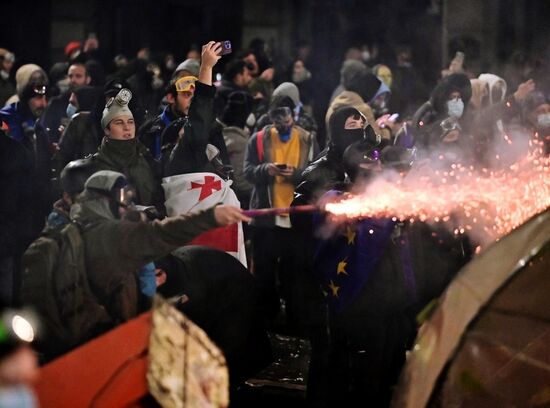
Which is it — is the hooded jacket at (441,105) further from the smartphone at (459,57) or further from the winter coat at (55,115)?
the winter coat at (55,115)

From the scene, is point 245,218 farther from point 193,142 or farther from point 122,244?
point 193,142

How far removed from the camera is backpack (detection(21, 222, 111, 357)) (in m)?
6.11

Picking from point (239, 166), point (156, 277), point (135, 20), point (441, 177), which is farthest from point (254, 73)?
point (135, 20)

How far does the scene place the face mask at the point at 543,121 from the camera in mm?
10688

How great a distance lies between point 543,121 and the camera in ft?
35.5

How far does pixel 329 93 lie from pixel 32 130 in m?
7.90

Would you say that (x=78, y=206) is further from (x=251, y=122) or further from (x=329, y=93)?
(x=329, y=93)

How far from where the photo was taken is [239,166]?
10930 millimetres

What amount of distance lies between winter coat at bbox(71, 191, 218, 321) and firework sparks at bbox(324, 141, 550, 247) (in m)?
1.33

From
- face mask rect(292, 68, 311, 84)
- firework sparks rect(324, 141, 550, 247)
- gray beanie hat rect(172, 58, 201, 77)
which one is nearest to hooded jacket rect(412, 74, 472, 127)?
gray beanie hat rect(172, 58, 201, 77)

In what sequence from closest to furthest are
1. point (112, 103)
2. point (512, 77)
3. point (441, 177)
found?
point (112, 103) → point (441, 177) → point (512, 77)

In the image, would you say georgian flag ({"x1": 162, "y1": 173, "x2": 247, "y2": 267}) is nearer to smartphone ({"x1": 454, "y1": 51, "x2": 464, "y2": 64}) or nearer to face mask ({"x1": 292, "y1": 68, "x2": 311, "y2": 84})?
smartphone ({"x1": 454, "y1": 51, "x2": 464, "y2": 64})

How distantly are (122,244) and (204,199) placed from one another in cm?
150

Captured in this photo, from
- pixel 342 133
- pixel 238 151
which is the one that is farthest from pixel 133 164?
pixel 238 151
